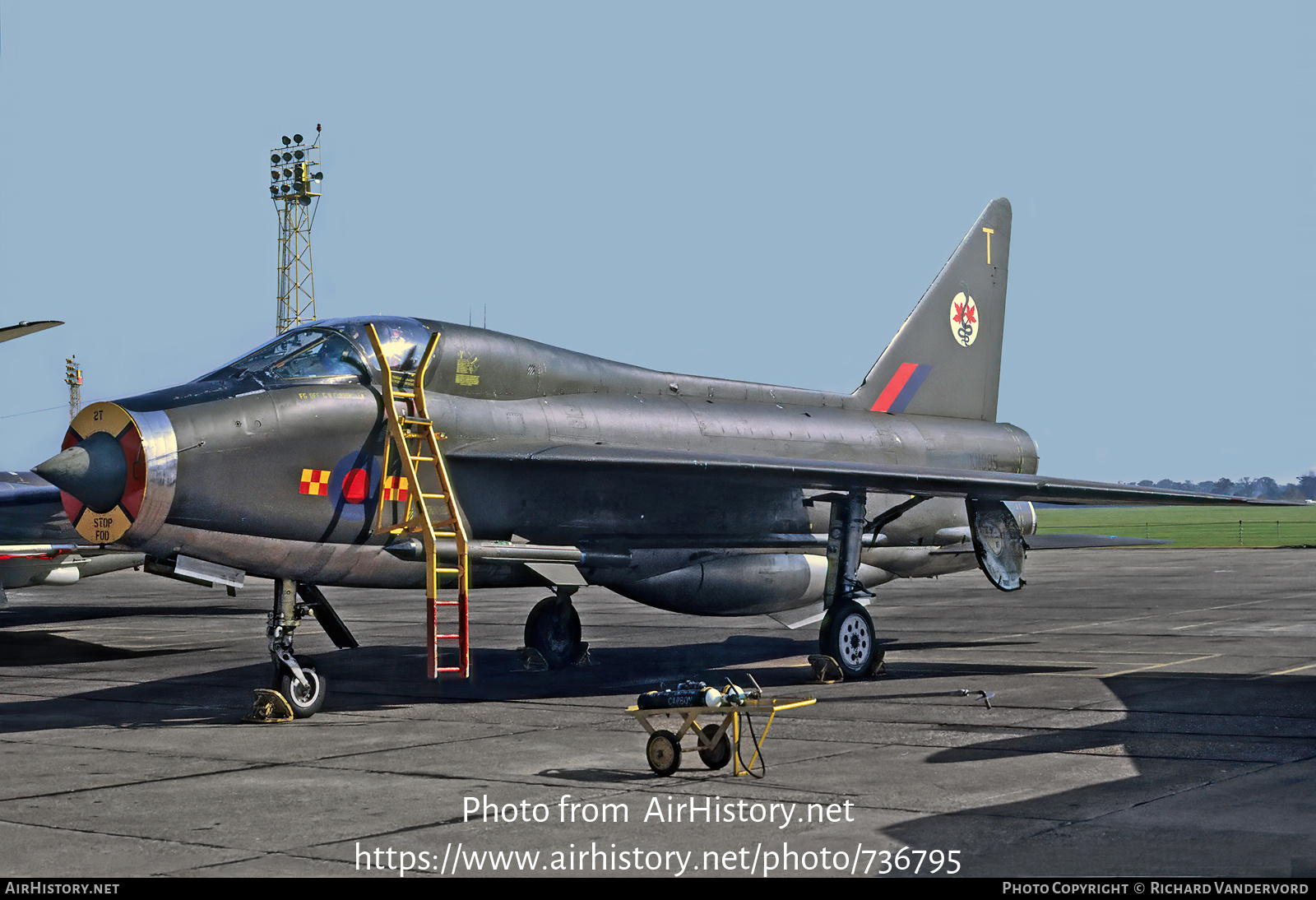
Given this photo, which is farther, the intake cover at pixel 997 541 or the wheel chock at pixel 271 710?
the intake cover at pixel 997 541

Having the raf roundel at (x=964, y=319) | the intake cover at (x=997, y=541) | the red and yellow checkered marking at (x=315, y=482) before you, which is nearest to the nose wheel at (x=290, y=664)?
the red and yellow checkered marking at (x=315, y=482)

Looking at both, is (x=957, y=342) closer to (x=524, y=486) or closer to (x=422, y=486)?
(x=524, y=486)

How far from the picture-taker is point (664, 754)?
884 cm

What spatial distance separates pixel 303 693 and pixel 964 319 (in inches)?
488

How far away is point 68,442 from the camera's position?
11258 millimetres

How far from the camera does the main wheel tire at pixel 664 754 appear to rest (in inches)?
347

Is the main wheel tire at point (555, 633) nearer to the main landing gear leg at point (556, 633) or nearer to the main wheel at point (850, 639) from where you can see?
the main landing gear leg at point (556, 633)

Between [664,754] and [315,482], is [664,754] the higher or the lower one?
the lower one

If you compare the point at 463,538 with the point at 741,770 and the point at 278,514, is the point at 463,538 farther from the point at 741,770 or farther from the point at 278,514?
the point at 741,770

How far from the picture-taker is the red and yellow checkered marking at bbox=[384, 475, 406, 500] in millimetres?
12742

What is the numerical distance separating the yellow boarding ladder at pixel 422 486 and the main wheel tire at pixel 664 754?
3.23 metres

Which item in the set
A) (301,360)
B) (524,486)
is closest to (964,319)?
(524,486)

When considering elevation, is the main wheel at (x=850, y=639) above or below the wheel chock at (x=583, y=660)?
above

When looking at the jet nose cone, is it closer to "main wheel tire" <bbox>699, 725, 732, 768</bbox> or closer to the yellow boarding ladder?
the yellow boarding ladder
